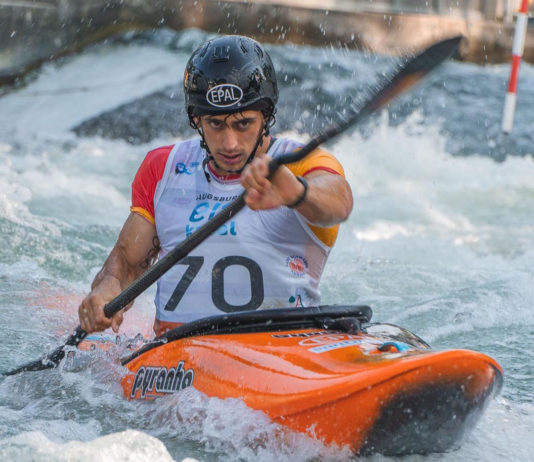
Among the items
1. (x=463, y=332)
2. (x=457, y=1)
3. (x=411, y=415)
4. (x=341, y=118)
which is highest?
(x=457, y=1)

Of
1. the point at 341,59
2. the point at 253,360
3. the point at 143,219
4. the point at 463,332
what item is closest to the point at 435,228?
the point at 463,332

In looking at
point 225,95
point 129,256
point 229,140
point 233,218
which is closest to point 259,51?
point 225,95

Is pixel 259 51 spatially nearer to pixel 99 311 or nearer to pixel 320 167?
pixel 320 167

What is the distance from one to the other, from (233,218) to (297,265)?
303mm

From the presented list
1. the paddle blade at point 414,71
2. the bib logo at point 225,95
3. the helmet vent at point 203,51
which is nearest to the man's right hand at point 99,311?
the bib logo at point 225,95

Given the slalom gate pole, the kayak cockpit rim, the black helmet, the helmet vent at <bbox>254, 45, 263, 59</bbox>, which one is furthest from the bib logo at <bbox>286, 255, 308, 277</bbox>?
the slalom gate pole

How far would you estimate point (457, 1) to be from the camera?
1234cm

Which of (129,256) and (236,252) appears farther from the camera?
(129,256)

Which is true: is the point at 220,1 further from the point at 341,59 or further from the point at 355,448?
the point at 355,448

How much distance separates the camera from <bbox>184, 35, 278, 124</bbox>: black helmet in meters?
3.14

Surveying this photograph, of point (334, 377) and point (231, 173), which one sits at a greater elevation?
point (231, 173)

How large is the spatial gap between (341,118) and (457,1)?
33.4 feet

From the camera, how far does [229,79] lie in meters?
3.14

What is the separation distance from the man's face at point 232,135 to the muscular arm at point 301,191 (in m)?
0.24
